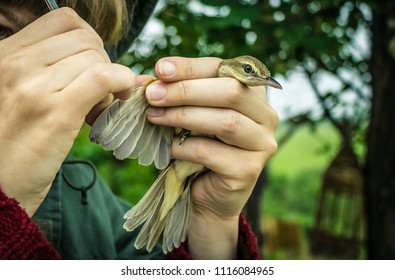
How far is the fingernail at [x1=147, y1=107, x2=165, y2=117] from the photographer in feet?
2.45

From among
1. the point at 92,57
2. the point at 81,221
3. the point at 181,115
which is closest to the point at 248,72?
the point at 181,115

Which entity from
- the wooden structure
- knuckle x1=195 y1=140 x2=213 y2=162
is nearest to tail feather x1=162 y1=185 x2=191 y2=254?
knuckle x1=195 y1=140 x2=213 y2=162

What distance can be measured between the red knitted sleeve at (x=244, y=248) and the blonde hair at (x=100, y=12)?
16.6 inches

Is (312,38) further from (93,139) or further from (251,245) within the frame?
(93,139)

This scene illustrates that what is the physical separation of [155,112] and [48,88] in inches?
5.7

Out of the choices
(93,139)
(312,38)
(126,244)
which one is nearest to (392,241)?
(312,38)

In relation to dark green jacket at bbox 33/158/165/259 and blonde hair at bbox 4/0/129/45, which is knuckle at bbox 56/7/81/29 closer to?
blonde hair at bbox 4/0/129/45

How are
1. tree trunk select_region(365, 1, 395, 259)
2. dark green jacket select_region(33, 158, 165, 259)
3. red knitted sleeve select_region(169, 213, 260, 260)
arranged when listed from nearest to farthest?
red knitted sleeve select_region(169, 213, 260, 260) < dark green jacket select_region(33, 158, 165, 259) < tree trunk select_region(365, 1, 395, 259)

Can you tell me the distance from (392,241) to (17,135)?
205cm

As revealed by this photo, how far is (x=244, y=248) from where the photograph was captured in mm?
1043

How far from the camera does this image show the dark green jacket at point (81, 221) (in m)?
1.15

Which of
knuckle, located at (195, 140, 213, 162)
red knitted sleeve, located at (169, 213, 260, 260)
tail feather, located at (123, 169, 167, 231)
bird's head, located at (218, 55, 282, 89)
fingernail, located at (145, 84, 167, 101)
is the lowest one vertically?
red knitted sleeve, located at (169, 213, 260, 260)
